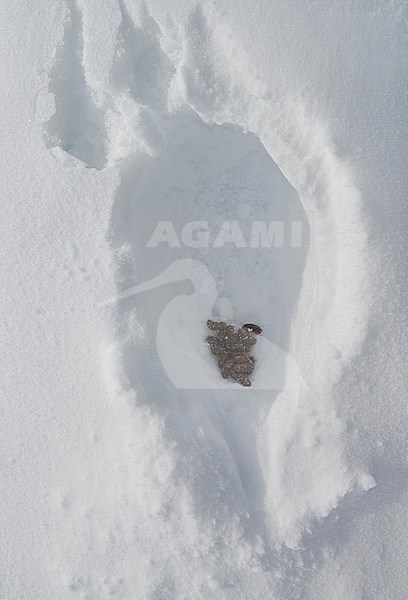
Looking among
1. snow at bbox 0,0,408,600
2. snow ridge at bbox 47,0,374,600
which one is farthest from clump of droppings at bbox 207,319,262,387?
snow at bbox 0,0,408,600

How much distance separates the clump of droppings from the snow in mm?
277

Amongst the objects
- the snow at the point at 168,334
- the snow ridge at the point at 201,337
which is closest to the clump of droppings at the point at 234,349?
the snow ridge at the point at 201,337

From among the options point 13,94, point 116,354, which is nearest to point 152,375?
point 116,354

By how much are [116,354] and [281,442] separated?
3.56 feet

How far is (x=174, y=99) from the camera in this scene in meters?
2.77

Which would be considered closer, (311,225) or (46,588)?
(46,588)

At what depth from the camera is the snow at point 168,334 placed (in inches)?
101

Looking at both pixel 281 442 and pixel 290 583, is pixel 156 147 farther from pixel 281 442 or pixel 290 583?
pixel 290 583

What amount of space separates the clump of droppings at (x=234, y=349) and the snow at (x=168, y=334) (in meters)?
0.28

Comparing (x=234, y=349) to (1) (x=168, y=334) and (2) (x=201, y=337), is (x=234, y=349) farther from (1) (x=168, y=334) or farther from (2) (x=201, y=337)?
(1) (x=168, y=334)

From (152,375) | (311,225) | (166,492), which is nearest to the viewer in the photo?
(166,492)

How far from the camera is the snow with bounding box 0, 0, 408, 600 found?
8.40 ft

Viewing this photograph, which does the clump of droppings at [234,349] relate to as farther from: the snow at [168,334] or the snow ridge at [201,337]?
the snow at [168,334]

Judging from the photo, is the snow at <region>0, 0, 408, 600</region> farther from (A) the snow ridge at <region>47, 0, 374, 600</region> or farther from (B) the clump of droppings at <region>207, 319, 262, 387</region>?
(B) the clump of droppings at <region>207, 319, 262, 387</region>
